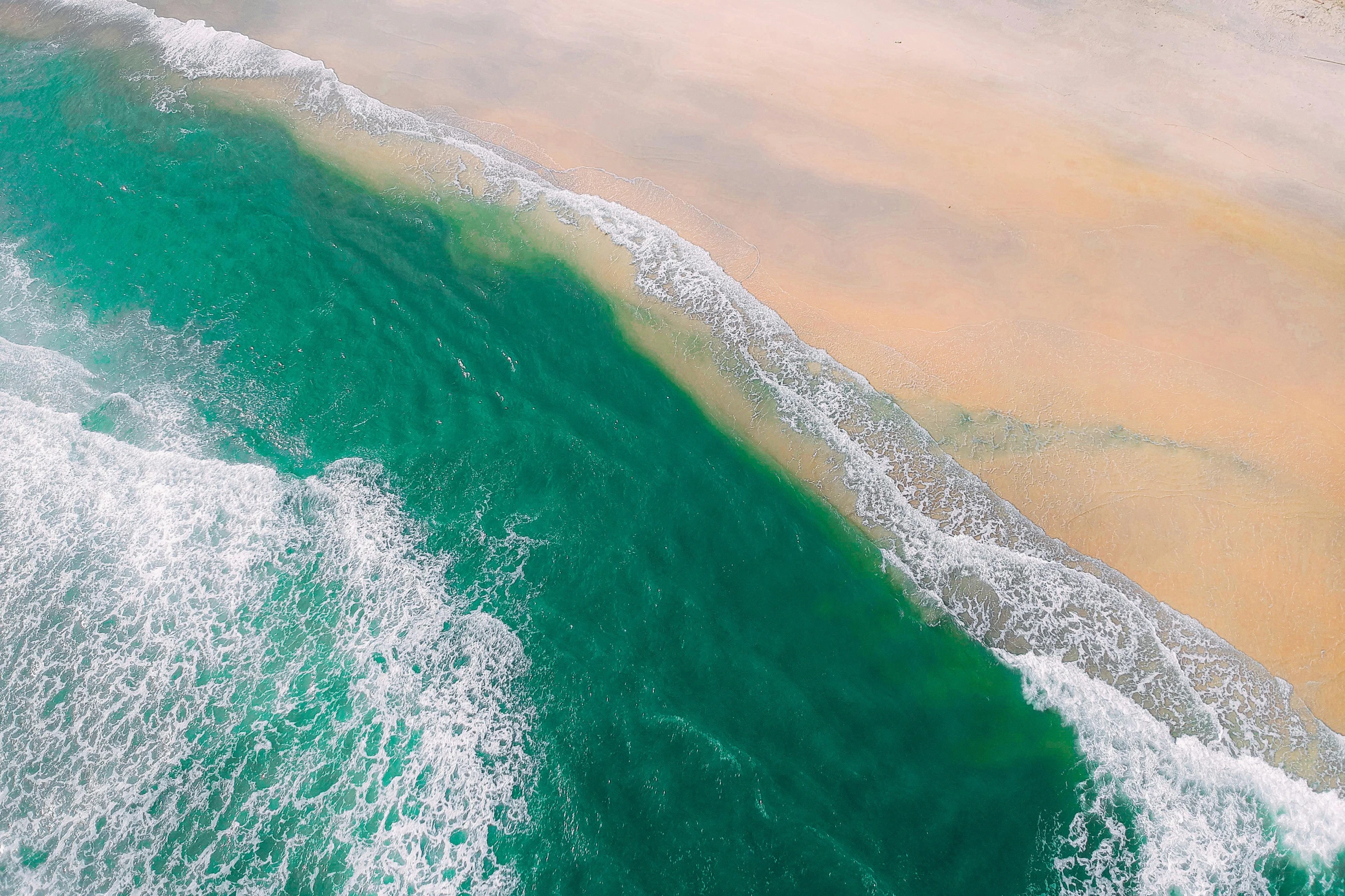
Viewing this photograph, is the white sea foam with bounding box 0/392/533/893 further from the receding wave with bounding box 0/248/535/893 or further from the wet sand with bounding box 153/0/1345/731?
the wet sand with bounding box 153/0/1345/731

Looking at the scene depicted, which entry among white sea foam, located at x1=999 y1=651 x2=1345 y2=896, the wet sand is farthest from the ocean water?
the wet sand

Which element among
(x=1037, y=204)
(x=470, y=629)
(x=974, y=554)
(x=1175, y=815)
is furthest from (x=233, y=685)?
(x=1037, y=204)

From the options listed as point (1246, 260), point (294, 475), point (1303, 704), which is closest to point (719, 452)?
point (294, 475)

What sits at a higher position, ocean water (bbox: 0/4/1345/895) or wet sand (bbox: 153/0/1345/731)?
wet sand (bbox: 153/0/1345/731)

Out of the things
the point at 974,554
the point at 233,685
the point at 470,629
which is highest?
the point at 974,554

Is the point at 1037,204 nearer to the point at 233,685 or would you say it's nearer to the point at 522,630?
the point at 522,630

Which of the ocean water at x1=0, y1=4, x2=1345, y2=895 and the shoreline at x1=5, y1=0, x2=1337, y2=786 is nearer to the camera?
the ocean water at x1=0, y1=4, x2=1345, y2=895
